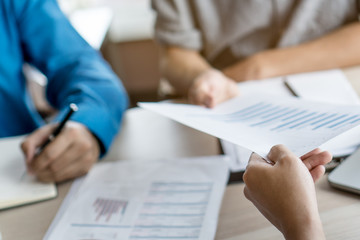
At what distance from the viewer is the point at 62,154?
0.74 meters

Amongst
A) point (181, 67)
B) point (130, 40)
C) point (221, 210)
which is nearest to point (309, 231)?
point (221, 210)

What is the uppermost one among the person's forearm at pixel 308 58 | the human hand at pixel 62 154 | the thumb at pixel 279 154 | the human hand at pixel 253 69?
the thumb at pixel 279 154

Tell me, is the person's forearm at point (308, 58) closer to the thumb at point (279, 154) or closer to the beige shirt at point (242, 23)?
the beige shirt at point (242, 23)

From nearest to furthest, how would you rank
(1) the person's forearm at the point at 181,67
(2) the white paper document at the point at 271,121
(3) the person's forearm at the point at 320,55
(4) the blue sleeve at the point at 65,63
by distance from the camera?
(2) the white paper document at the point at 271,121
(4) the blue sleeve at the point at 65,63
(3) the person's forearm at the point at 320,55
(1) the person's forearm at the point at 181,67

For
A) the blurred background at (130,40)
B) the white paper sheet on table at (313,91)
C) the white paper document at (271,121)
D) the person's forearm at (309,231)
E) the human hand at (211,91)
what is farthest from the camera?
the blurred background at (130,40)

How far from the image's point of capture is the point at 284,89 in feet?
2.94

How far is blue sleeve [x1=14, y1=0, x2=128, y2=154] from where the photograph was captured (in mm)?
915

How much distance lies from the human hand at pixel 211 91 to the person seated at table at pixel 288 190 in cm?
33

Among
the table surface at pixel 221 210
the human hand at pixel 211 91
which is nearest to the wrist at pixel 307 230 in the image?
the table surface at pixel 221 210

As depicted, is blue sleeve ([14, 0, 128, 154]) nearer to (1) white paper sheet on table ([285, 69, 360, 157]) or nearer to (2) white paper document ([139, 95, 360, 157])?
(2) white paper document ([139, 95, 360, 157])

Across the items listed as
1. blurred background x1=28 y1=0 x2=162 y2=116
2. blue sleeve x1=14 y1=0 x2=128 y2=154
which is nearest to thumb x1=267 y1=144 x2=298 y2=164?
blue sleeve x1=14 y1=0 x2=128 y2=154

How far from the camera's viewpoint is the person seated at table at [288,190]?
424mm

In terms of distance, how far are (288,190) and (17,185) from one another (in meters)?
0.49

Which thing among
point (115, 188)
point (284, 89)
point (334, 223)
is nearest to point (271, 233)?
point (334, 223)
